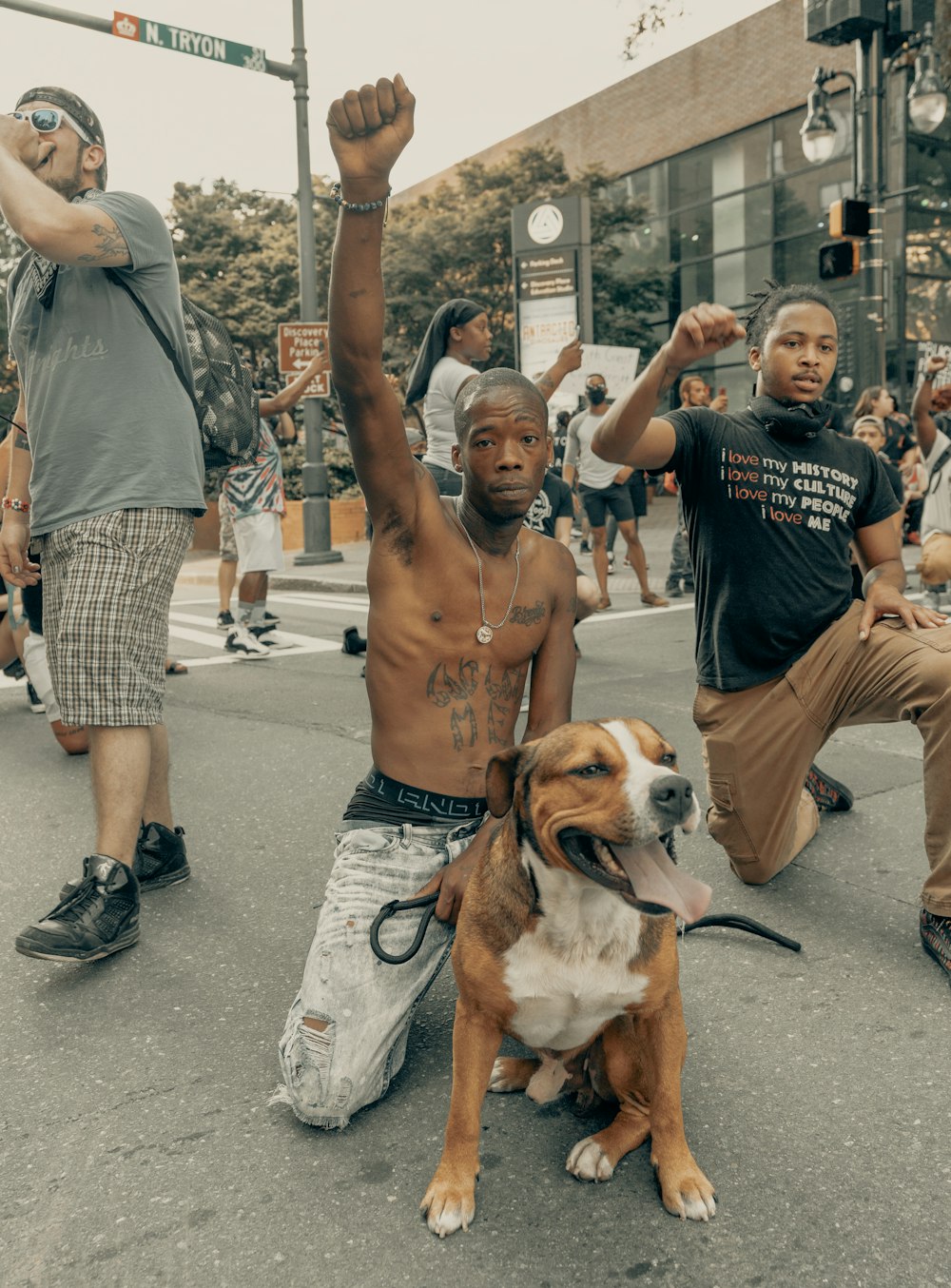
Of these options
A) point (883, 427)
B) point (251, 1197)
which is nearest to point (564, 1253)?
point (251, 1197)

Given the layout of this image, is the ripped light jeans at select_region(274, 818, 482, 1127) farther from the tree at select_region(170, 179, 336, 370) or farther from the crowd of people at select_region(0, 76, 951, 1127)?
the tree at select_region(170, 179, 336, 370)

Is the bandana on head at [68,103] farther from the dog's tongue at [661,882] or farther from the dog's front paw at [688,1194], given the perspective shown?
the dog's front paw at [688,1194]

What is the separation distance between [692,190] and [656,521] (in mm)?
9900

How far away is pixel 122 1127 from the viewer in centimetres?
260

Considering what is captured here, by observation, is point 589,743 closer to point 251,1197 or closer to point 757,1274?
point 757,1274

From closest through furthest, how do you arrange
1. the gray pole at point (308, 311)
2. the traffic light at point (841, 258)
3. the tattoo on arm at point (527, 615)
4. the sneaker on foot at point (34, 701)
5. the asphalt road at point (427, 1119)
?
1. the asphalt road at point (427, 1119)
2. the tattoo on arm at point (527, 615)
3. the sneaker on foot at point (34, 701)
4. the traffic light at point (841, 258)
5. the gray pole at point (308, 311)

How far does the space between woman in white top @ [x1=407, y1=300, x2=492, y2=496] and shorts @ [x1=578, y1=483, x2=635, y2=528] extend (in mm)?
4543

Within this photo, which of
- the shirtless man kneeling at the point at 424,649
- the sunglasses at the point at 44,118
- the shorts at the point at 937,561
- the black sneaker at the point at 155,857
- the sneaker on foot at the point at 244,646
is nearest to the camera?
the shirtless man kneeling at the point at 424,649

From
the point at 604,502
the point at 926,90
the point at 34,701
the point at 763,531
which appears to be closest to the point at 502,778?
the point at 763,531

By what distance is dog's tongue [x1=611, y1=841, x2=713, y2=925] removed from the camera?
7.08 feet

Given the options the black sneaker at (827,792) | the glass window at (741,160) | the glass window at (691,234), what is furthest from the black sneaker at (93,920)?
the glass window at (691,234)

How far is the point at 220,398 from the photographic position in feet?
13.7

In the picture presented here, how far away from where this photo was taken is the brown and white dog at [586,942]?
2180 mm

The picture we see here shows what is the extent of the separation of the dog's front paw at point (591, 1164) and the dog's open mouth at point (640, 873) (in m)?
0.57
